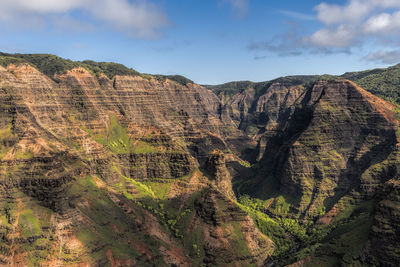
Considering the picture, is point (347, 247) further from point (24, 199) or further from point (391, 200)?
point (24, 199)

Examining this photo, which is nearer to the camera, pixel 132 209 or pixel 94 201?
pixel 94 201

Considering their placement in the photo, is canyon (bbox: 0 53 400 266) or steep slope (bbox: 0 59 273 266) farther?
steep slope (bbox: 0 59 273 266)

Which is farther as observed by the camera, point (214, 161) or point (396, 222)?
point (214, 161)

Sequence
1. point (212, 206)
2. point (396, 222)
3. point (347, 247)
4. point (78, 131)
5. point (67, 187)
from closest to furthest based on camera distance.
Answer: point (396, 222) → point (347, 247) → point (67, 187) → point (212, 206) → point (78, 131)

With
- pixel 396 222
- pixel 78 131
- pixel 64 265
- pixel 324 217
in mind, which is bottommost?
pixel 324 217

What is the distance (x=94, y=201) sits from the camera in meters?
144

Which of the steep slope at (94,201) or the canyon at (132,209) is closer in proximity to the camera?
the canyon at (132,209)

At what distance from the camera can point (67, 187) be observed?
442ft

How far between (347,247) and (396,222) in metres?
18.3

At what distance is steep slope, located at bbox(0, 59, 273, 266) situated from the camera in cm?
12012

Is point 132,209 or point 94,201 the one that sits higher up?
point 94,201

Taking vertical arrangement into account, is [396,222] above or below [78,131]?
below

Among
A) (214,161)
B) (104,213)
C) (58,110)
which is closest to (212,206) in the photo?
(214,161)

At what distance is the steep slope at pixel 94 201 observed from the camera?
120 meters
